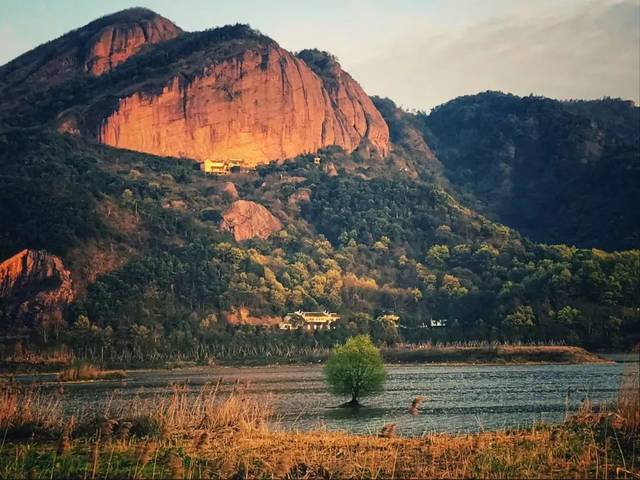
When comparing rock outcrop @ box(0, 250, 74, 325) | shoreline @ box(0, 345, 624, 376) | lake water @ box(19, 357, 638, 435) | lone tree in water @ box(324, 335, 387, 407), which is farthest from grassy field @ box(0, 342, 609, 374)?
lone tree in water @ box(324, 335, 387, 407)

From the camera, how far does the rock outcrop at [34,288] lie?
141625 mm

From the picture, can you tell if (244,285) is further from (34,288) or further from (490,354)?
(490,354)

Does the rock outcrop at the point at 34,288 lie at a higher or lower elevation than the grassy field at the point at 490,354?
higher

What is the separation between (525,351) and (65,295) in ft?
244

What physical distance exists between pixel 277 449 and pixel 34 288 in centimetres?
12426

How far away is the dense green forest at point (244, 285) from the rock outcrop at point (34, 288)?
1913 millimetres

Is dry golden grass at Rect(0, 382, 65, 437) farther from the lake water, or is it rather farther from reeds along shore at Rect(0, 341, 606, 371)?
reeds along shore at Rect(0, 341, 606, 371)

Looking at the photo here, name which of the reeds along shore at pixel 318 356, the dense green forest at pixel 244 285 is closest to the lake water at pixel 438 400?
the reeds along shore at pixel 318 356

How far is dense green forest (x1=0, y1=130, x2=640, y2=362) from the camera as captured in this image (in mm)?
142500

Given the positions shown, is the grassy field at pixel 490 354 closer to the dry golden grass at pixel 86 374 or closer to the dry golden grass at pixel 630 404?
the dry golden grass at pixel 86 374

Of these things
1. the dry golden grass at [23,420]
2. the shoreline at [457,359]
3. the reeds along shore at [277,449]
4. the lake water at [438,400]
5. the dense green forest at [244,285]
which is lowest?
the shoreline at [457,359]

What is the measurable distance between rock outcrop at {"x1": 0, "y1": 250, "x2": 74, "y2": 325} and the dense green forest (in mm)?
1913

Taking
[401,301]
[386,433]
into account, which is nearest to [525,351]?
[401,301]

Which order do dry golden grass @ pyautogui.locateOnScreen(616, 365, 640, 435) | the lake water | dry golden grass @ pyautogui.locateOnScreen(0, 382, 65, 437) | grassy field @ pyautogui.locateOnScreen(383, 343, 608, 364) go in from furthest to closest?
grassy field @ pyautogui.locateOnScreen(383, 343, 608, 364) → the lake water → dry golden grass @ pyautogui.locateOnScreen(0, 382, 65, 437) → dry golden grass @ pyautogui.locateOnScreen(616, 365, 640, 435)
